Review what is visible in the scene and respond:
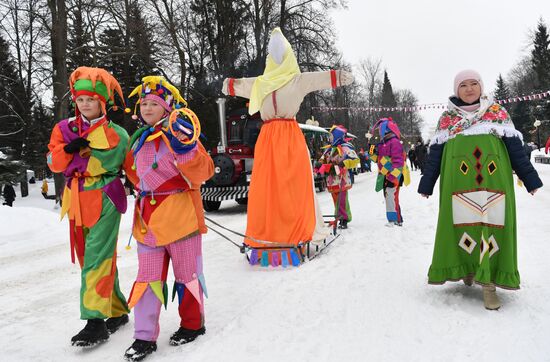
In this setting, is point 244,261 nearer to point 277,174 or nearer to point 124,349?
point 277,174

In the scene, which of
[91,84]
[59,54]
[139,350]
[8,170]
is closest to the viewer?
[139,350]

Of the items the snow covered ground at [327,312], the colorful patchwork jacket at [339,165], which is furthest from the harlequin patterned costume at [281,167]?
the colorful patchwork jacket at [339,165]

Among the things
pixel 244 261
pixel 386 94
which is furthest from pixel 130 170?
pixel 386 94

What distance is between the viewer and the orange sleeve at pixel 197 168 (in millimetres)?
2980

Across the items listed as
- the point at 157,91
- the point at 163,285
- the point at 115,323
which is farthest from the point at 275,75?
the point at 115,323

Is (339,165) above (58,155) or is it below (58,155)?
below

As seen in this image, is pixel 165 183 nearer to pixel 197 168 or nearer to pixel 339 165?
pixel 197 168

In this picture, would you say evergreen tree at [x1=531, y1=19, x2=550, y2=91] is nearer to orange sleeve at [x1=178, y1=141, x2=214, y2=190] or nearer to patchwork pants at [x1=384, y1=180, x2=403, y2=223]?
patchwork pants at [x1=384, y1=180, x2=403, y2=223]

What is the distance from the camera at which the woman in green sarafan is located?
3.38 meters

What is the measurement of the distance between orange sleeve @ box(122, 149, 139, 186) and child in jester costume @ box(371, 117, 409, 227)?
202 inches

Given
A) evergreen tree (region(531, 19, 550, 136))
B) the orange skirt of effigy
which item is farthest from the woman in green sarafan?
evergreen tree (region(531, 19, 550, 136))

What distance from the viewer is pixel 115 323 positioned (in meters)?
3.45

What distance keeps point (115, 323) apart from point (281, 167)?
2.55 meters

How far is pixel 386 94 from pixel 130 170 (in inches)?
2401
